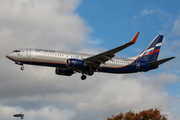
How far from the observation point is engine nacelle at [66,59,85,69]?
4053cm

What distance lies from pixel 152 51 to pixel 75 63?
19715 mm

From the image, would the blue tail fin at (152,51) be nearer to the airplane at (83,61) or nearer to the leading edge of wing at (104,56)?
the airplane at (83,61)

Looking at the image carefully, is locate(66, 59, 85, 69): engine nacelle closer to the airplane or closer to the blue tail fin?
the airplane

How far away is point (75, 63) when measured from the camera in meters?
41.0

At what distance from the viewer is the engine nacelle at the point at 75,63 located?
4053 centimetres

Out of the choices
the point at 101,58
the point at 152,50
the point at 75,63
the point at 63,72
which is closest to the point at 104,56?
the point at 101,58

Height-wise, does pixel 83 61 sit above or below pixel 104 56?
below

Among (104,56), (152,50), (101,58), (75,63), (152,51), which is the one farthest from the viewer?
(152,50)

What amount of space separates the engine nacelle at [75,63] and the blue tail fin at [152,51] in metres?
14.3

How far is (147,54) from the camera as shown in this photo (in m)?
51.9

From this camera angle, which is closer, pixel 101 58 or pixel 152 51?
pixel 101 58

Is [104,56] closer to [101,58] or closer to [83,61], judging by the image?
[101,58]

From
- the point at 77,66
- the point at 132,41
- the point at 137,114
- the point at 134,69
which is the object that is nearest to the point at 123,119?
the point at 137,114

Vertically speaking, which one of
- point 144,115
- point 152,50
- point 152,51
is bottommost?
point 144,115
